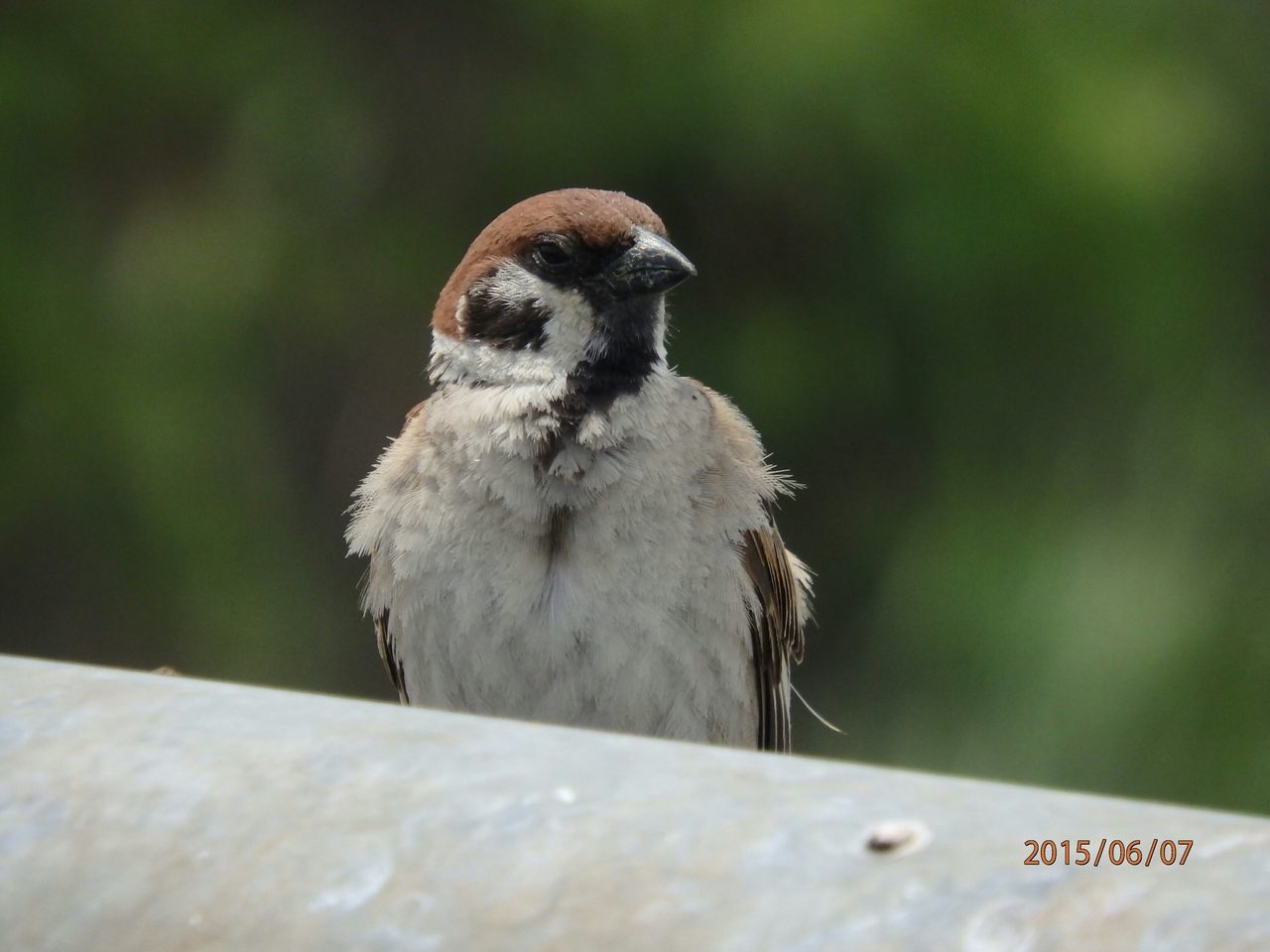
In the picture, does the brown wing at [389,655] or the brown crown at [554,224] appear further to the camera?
the brown wing at [389,655]

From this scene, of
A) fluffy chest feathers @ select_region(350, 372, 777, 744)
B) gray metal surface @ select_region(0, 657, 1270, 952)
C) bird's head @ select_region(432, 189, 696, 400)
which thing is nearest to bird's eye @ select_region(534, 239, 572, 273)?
bird's head @ select_region(432, 189, 696, 400)

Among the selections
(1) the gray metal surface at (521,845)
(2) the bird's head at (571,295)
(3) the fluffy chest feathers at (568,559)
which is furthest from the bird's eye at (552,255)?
(1) the gray metal surface at (521,845)

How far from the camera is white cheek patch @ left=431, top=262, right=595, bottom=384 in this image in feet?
7.50

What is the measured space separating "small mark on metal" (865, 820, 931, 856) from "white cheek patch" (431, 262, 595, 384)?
5.38ft

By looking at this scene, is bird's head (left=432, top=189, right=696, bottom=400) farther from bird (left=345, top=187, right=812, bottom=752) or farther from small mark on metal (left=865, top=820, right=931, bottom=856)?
small mark on metal (left=865, top=820, right=931, bottom=856)

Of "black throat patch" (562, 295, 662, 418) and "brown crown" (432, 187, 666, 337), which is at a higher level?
"brown crown" (432, 187, 666, 337)

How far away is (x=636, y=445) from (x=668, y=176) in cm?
121

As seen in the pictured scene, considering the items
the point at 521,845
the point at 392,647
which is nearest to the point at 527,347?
the point at 392,647

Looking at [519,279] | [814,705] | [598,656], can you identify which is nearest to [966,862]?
[598,656]

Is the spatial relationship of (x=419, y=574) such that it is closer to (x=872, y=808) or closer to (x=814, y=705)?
(x=814, y=705)

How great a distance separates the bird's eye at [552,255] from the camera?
7.64ft

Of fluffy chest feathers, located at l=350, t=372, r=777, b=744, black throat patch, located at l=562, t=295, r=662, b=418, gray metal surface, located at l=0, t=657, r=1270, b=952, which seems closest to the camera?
gray metal surface, located at l=0, t=657, r=1270, b=952
